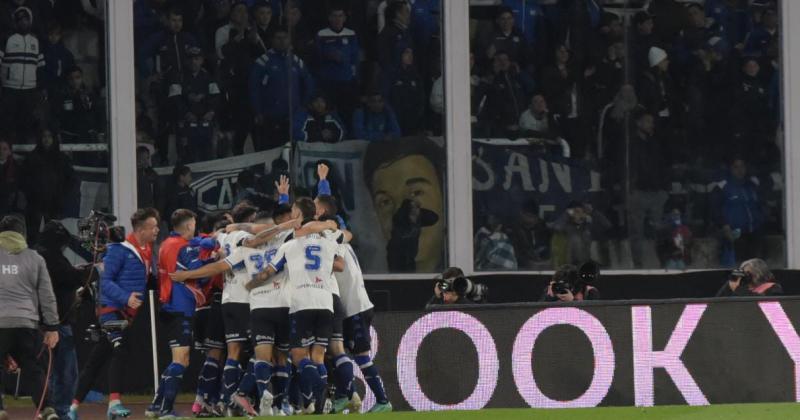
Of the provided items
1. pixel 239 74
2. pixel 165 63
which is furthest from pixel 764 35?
pixel 165 63

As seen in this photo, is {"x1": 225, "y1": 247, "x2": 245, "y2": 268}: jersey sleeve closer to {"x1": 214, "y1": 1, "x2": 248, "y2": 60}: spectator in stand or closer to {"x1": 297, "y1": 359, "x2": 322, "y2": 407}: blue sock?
{"x1": 297, "y1": 359, "x2": 322, "y2": 407}: blue sock

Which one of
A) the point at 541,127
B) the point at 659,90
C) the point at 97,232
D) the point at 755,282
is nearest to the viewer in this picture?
the point at 97,232

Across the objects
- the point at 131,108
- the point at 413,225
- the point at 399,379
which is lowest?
the point at 399,379

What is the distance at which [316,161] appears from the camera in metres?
20.9

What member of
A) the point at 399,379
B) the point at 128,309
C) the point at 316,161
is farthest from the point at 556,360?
the point at 316,161

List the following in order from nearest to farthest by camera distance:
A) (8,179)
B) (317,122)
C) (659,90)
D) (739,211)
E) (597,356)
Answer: (597,356), (8,179), (317,122), (659,90), (739,211)

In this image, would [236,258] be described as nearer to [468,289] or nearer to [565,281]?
[468,289]

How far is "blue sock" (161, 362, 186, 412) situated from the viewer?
1527 centimetres

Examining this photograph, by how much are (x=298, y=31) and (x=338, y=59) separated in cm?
57

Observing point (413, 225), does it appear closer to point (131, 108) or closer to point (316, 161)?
point (316, 161)

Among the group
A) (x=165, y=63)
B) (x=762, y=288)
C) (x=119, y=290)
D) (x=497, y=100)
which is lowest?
(x=762, y=288)

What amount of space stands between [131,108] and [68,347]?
5225mm

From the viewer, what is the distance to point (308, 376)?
14.9 meters

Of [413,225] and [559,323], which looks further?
[413,225]
